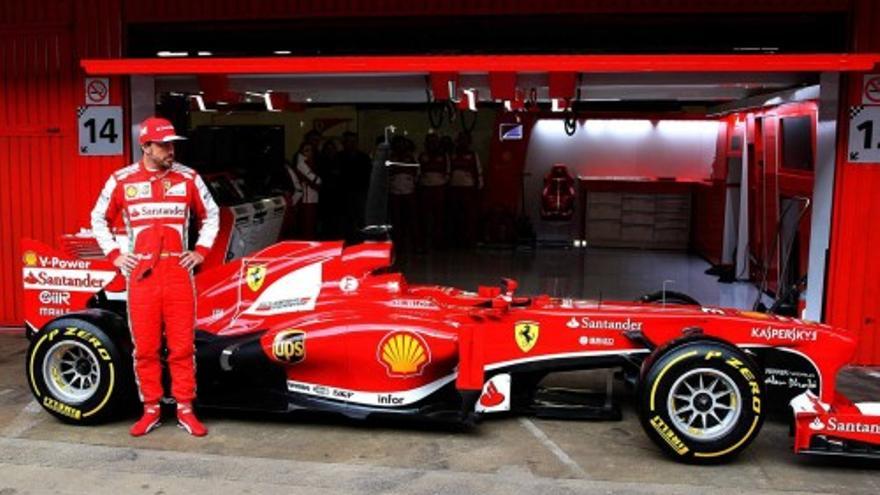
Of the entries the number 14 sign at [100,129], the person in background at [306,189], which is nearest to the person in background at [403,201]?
the person in background at [306,189]

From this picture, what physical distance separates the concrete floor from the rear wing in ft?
2.11

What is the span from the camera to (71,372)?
18.6ft

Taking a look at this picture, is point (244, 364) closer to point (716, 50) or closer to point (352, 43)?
point (352, 43)

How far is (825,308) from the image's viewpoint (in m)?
7.31

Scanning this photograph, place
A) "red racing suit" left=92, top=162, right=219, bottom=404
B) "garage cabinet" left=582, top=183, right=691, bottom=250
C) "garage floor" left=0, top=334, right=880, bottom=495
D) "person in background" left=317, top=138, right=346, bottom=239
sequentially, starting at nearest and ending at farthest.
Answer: "garage floor" left=0, top=334, right=880, bottom=495, "red racing suit" left=92, top=162, right=219, bottom=404, "person in background" left=317, top=138, right=346, bottom=239, "garage cabinet" left=582, top=183, right=691, bottom=250

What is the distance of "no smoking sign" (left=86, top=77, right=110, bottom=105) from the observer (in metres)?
8.08

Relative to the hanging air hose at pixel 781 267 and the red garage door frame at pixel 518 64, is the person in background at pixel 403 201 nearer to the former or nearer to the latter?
the hanging air hose at pixel 781 267

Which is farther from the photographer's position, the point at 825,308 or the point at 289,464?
the point at 825,308

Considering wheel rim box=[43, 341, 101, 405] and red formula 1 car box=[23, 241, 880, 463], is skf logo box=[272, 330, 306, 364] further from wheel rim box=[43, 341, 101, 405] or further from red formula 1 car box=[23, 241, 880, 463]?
wheel rim box=[43, 341, 101, 405]

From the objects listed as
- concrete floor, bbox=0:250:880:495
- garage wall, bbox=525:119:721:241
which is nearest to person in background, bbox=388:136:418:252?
garage wall, bbox=525:119:721:241

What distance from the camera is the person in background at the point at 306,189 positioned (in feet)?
40.4

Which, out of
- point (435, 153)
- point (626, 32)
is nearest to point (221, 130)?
point (435, 153)

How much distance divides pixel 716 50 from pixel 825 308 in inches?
98.6

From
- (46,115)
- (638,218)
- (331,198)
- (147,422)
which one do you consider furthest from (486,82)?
(638,218)
